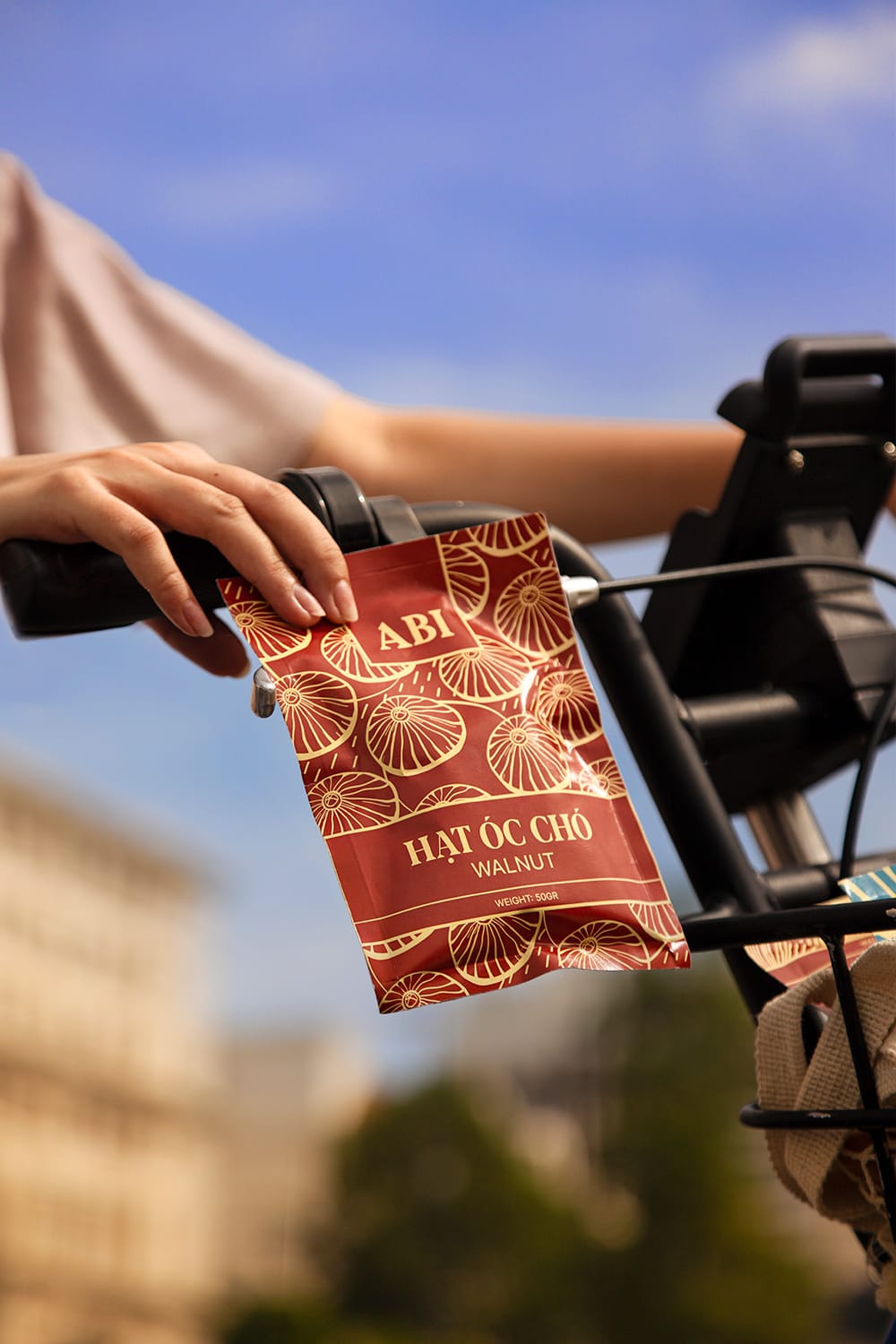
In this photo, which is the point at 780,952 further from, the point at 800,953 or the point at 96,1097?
the point at 96,1097

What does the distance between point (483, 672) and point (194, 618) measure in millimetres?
80

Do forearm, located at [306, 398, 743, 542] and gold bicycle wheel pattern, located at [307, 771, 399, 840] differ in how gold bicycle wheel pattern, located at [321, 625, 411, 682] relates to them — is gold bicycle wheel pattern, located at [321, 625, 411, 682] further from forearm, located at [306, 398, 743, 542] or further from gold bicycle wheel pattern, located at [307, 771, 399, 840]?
forearm, located at [306, 398, 743, 542]

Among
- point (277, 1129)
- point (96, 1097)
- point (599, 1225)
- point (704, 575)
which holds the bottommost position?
point (277, 1129)

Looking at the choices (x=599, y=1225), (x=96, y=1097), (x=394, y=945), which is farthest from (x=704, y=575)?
(x=96, y=1097)

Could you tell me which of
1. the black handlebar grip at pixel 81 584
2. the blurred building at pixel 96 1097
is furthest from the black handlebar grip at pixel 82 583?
the blurred building at pixel 96 1097

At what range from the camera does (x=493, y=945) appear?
34 cm

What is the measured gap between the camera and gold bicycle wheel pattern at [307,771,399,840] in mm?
341

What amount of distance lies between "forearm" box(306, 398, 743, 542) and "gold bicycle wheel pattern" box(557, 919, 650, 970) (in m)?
0.35

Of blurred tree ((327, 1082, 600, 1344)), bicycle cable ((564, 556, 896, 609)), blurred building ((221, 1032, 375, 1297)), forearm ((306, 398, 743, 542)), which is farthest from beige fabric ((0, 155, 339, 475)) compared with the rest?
blurred building ((221, 1032, 375, 1297))

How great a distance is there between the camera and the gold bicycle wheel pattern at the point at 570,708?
38 centimetres

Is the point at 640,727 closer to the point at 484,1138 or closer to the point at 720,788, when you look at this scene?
the point at 720,788

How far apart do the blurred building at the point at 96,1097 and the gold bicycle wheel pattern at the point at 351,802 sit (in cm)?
2313

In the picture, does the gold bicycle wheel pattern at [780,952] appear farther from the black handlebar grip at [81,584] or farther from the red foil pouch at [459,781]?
the black handlebar grip at [81,584]

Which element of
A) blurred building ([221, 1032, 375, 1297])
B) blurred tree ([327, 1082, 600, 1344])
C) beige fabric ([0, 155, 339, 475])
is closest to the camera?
beige fabric ([0, 155, 339, 475])
